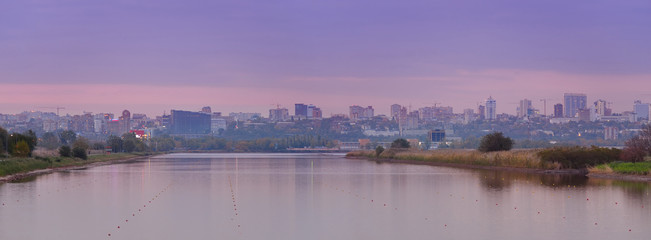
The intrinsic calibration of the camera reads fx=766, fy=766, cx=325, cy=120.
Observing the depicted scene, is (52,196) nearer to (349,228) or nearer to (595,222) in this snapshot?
(349,228)

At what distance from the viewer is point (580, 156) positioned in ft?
187

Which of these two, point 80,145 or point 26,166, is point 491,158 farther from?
point 80,145

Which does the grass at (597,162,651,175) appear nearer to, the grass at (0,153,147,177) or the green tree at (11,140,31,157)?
the grass at (0,153,147,177)

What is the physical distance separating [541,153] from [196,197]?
114ft

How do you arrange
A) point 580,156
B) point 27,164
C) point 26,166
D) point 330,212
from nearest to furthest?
1. point 330,212
2. point 580,156
3. point 26,166
4. point 27,164

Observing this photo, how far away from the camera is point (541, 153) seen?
2367 inches

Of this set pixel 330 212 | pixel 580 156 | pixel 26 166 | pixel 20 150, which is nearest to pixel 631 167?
pixel 580 156

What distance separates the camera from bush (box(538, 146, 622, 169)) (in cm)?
A: 5572

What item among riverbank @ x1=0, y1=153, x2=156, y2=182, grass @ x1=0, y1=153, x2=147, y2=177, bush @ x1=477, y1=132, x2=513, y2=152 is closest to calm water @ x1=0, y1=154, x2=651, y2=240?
riverbank @ x1=0, y1=153, x2=156, y2=182

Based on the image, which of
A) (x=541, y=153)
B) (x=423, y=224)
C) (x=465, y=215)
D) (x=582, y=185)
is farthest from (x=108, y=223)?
(x=541, y=153)

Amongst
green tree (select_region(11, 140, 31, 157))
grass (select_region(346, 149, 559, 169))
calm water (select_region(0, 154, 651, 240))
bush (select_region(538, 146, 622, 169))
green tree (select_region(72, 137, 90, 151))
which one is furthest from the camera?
green tree (select_region(72, 137, 90, 151))

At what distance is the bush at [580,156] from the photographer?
55719 millimetres

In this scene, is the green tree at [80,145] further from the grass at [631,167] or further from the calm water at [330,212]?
the grass at [631,167]

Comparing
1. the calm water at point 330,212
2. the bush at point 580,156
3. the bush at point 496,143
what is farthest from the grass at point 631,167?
the bush at point 496,143
